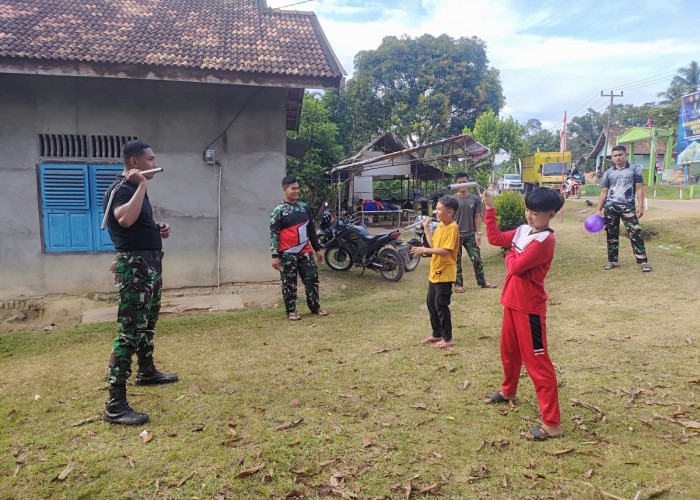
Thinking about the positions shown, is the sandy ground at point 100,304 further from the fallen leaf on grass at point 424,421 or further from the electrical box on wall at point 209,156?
the fallen leaf on grass at point 424,421

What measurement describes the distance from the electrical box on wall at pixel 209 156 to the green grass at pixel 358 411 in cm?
253

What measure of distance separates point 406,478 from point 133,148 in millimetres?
2854

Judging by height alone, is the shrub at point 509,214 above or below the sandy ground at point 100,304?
above

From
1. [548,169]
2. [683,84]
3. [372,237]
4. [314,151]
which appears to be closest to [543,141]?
[683,84]

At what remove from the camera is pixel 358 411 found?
344 centimetres

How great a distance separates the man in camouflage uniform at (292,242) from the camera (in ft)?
19.9

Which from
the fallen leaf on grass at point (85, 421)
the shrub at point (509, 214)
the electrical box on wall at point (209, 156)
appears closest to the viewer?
the fallen leaf on grass at point (85, 421)

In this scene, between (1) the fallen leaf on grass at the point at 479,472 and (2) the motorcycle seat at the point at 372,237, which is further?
(2) the motorcycle seat at the point at 372,237

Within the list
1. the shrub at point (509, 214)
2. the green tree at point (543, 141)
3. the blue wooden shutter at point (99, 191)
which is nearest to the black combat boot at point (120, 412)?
the blue wooden shutter at point (99, 191)

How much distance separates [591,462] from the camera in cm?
270

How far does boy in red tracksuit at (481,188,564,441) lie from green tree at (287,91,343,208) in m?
16.4

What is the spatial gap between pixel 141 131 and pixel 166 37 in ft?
4.96

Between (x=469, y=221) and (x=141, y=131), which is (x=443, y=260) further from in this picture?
(x=141, y=131)

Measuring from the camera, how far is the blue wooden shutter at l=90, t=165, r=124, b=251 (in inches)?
279
